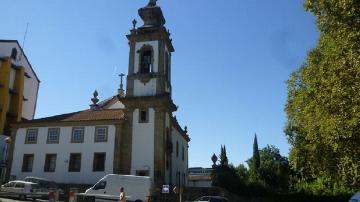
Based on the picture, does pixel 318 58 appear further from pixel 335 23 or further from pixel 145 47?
pixel 145 47

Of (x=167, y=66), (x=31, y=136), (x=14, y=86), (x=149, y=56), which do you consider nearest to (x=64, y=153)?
(x=31, y=136)

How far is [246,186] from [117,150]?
37.7ft

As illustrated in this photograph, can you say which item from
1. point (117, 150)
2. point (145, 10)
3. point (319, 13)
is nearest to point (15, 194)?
point (117, 150)

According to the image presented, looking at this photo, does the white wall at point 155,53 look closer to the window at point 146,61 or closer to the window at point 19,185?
the window at point 146,61

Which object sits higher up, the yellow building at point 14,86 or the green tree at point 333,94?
the yellow building at point 14,86

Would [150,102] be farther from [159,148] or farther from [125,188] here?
[125,188]

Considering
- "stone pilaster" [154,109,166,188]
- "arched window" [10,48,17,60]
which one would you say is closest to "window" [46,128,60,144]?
"stone pilaster" [154,109,166,188]

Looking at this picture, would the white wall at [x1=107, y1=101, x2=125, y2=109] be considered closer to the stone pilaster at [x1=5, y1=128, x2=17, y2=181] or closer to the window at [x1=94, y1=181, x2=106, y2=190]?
the stone pilaster at [x1=5, y1=128, x2=17, y2=181]

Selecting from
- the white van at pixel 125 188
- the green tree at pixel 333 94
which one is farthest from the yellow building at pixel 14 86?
the green tree at pixel 333 94

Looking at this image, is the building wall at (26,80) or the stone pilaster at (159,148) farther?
the building wall at (26,80)

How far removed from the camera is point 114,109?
39594 millimetres

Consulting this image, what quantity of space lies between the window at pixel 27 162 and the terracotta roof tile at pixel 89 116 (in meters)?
3.42

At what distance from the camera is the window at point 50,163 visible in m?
36.5

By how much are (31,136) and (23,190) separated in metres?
10.1
